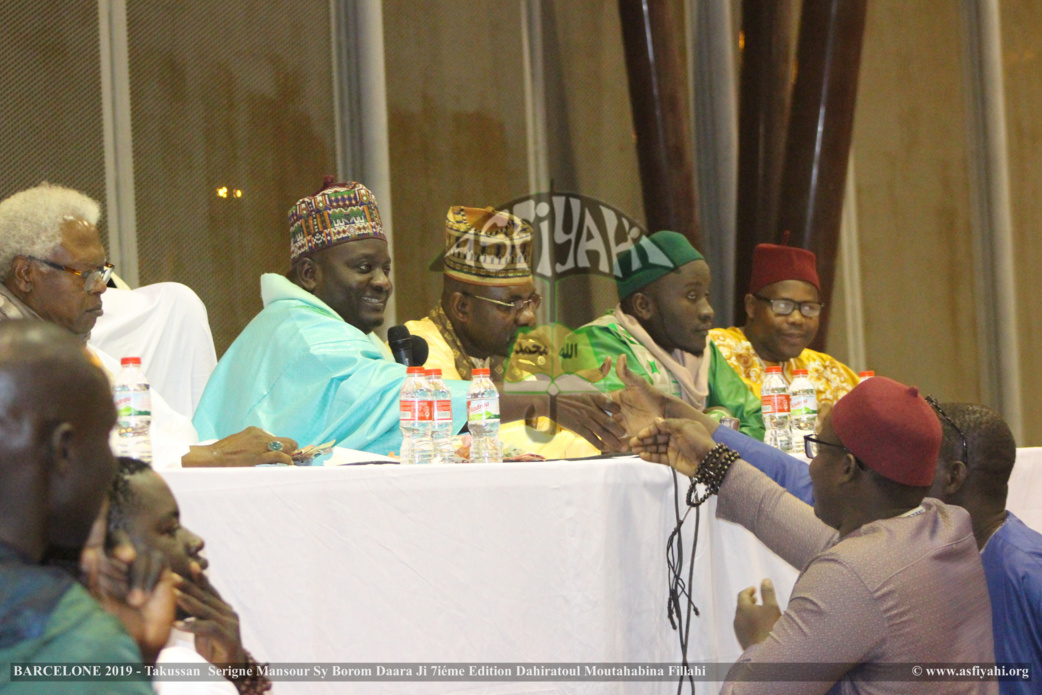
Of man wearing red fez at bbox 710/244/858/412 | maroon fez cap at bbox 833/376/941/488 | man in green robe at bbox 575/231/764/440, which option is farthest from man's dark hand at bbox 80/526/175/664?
man wearing red fez at bbox 710/244/858/412

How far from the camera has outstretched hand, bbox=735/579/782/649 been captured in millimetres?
2436

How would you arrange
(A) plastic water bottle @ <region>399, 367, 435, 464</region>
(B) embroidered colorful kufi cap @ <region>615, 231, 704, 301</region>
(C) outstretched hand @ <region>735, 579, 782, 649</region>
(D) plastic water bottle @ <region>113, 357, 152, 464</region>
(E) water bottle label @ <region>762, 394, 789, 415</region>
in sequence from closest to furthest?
(C) outstretched hand @ <region>735, 579, 782, 649</region>, (D) plastic water bottle @ <region>113, 357, 152, 464</region>, (A) plastic water bottle @ <region>399, 367, 435, 464</region>, (E) water bottle label @ <region>762, 394, 789, 415</region>, (B) embroidered colorful kufi cap @ <region>615, 231, 704, 301</region>

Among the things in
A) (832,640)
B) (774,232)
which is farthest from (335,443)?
(774,232)

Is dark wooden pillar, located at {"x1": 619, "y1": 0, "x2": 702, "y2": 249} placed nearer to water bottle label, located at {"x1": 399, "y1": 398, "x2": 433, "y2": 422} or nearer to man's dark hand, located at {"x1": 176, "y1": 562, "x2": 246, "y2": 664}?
water bottle label, located at {"x1": 399, "y1": 398, "x2": 433, "y2": 422}

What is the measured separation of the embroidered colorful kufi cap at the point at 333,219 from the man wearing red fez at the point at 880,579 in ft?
7.12

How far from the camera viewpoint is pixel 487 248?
4.41m

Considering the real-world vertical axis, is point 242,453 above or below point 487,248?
below

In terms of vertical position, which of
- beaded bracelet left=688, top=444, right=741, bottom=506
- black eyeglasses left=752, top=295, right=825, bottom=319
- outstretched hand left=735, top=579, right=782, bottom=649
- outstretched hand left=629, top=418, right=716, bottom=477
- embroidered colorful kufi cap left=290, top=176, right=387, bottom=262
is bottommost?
outstretched hand left=735, top=579, right=782, bottom=649

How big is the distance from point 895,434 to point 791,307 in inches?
131

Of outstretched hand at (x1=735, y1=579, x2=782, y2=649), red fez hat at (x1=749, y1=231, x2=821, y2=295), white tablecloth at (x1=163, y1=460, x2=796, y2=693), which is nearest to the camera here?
white tablecloth at (x1=163, y1=460, x2=796, y2=693)

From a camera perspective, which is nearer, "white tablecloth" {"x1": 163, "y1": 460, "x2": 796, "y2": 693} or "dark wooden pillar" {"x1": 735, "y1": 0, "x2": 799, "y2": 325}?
"white tablecloth" {"x1": 163, "y1": 460, "x2": 796, "y2": 693}

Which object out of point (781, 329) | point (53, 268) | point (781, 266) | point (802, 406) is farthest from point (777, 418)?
point (53, 268)

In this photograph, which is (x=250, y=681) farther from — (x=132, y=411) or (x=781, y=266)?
(x=781, y=266)

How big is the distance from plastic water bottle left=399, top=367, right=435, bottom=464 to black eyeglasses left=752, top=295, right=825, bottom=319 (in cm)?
275
